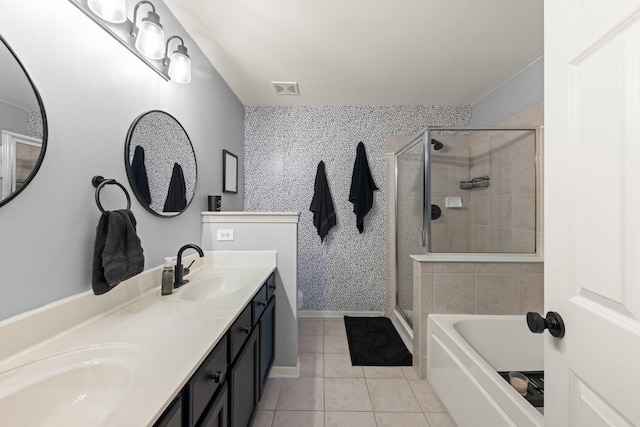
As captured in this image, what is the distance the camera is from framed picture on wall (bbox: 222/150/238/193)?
238 cm

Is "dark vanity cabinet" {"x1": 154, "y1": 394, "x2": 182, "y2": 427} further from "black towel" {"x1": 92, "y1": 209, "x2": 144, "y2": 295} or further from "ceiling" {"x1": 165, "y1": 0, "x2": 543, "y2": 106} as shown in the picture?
"ceiling" {"x1": 165, "y1": 0, "x2": 543, "y2": 106}

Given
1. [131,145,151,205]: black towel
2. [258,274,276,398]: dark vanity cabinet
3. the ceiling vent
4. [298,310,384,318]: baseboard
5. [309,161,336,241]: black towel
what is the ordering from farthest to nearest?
[298,310,384,318]: baseboard → [309,161,336,241]: black towel → the ceiling vent → [258,274,276,398]: dark vanity cabinet → [131,145,151,205]: black towel

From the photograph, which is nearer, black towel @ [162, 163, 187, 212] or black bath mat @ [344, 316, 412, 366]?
black towel @ [162, 163, 187, 212]

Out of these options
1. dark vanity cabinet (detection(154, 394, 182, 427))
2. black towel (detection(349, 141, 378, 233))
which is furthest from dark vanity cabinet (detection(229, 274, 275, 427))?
black towel (detection(349, 141, 378, 233))

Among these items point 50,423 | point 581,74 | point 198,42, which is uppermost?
point 198,42

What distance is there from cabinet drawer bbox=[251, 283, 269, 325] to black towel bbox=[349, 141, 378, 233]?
151 cm

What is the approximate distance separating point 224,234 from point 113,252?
92cm

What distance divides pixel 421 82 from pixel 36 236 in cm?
278

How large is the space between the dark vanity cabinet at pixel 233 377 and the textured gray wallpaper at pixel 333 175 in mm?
1234

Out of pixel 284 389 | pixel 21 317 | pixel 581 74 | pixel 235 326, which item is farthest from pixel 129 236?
pixel 581 74

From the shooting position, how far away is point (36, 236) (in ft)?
2.80

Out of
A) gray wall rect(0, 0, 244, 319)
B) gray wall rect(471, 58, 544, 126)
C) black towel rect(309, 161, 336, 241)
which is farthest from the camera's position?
black towel rect(309, 161, 336, 241)

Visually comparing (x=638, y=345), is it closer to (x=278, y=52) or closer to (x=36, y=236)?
(x=36, y=236)

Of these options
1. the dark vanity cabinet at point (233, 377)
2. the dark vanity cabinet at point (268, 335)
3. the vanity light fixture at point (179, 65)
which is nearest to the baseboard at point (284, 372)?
the dark vanity cabinet at point (268, 335)
